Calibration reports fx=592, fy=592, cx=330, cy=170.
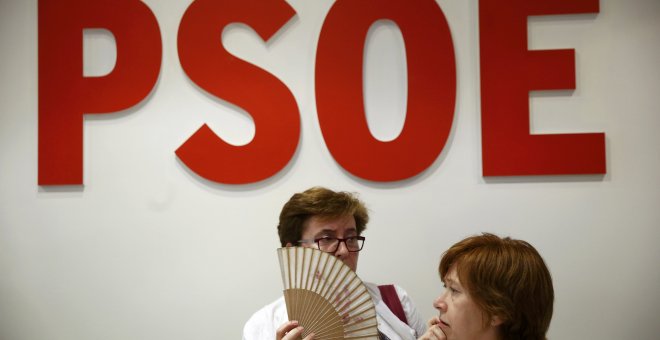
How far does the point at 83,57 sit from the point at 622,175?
2673 mm

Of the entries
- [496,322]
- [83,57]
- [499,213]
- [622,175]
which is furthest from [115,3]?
[622,175]

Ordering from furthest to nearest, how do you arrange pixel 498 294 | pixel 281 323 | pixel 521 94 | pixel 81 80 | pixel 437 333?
1. pixel 81 80
2. pixel 521 94
3. pixel 281 323
4. pixel 437 333
5. pixel 498 294

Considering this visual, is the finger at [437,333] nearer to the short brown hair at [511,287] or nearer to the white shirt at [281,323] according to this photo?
the short brown hair at [511,287]

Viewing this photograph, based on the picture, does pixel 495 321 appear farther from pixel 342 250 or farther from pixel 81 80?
pixel 81 80

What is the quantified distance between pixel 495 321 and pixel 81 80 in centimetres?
230

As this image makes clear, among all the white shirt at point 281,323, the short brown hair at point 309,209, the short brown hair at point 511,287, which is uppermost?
the short brown hair at point 309,209

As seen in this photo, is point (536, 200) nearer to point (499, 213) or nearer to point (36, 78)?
point (499, 213)

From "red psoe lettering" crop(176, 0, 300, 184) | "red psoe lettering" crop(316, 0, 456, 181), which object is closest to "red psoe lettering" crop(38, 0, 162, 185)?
"red psoe lettering" crop(176, 0, 300, 184)

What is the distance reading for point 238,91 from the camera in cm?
288

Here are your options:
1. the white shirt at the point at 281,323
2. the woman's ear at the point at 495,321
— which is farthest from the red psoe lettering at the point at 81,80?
the woman's ear at the point at 495,321

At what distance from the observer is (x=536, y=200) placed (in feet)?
9.18

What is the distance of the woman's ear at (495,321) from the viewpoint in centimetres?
162

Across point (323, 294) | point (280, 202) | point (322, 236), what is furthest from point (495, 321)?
point (280, 202)

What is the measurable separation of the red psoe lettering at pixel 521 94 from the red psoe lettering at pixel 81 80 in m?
1.63
